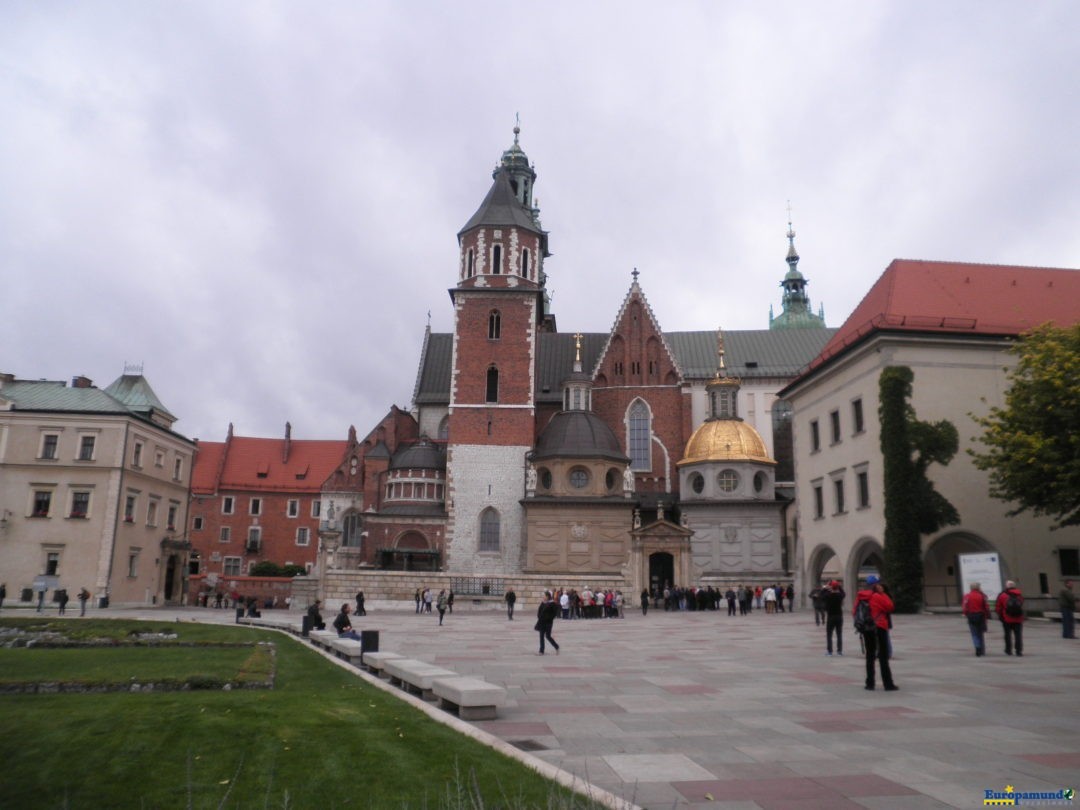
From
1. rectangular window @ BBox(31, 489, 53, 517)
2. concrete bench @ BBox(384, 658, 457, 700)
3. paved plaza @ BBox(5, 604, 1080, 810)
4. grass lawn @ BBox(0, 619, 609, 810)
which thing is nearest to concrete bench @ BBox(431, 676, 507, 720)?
paved plaza @ BBox(5, 604, 1080, 810)

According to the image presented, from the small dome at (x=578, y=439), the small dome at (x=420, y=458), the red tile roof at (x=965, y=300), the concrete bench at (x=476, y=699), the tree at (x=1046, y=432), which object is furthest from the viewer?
the small dome at (x=420, y=458)

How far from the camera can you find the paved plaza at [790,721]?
696 centimetres

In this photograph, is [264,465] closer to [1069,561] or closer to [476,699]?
[1069,561]

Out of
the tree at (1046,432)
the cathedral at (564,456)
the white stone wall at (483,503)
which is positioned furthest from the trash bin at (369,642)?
the white stone wall at (483,503)

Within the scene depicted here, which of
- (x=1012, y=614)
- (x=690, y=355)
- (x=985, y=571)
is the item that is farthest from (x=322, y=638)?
(x=690, y=355)

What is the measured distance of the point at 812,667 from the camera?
15680mm

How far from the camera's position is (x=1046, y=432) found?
25562mm

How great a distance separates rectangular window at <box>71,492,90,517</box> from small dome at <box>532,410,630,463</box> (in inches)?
987

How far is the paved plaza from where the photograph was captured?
22.8 feet

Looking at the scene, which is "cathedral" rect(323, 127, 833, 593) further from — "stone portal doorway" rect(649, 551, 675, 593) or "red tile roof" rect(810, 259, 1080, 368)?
"red tile roof" rect(810, 259, 1080, 368)

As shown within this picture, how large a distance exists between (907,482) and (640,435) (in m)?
29.0

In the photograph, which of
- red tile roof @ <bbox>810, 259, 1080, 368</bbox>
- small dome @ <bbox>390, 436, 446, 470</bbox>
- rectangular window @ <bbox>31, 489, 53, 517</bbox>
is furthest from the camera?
small dome @ <bbox>390, 436, 446, 470</bbox>

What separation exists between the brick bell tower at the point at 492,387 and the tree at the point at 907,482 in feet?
85.2

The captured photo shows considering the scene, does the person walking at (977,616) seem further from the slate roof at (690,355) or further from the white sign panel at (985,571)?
the slate roof at (690,355)
